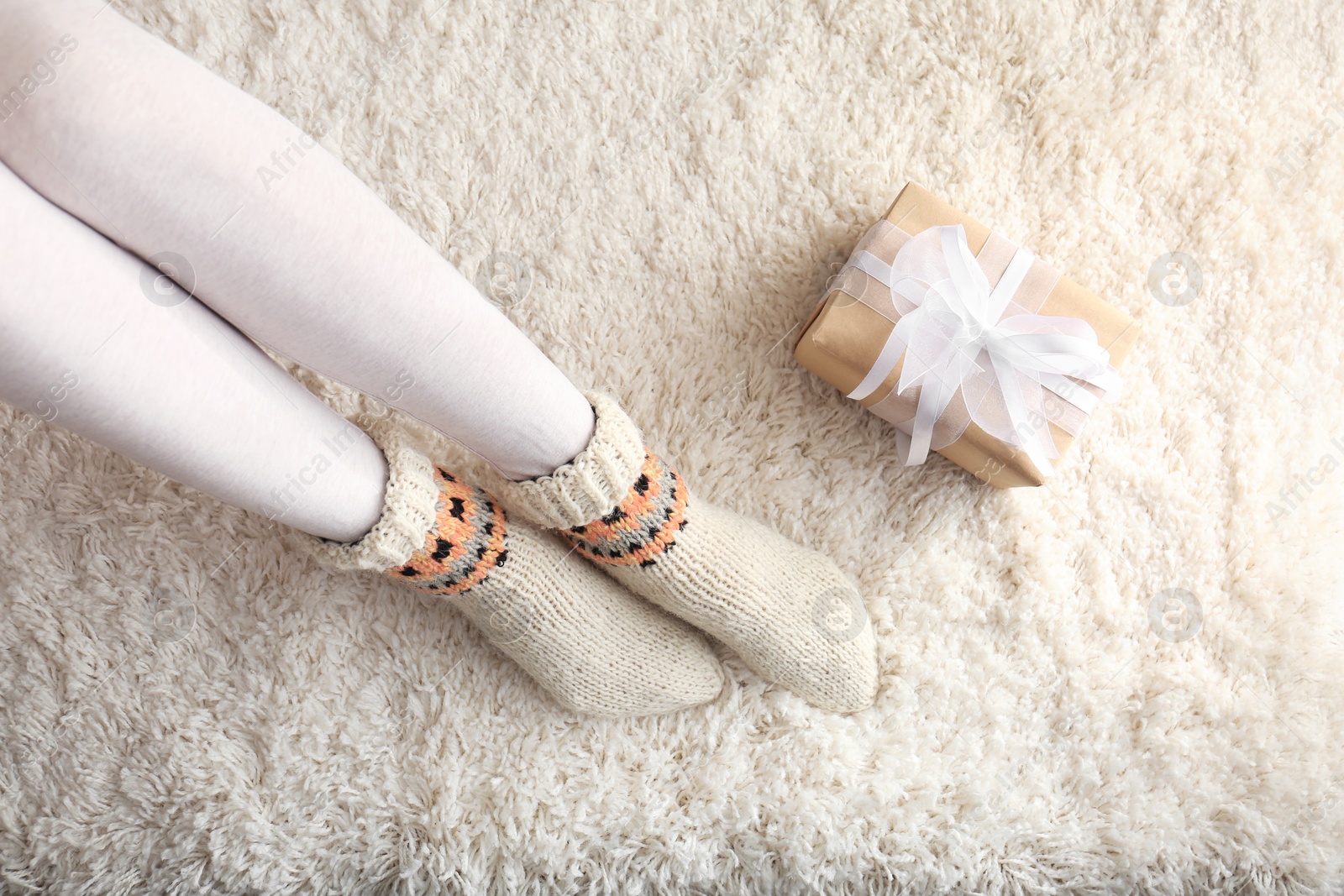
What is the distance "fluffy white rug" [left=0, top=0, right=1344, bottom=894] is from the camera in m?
0.76

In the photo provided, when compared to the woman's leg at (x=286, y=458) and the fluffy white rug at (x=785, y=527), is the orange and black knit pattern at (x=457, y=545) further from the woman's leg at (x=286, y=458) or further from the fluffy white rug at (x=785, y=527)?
the fluffy white rug at (x=785, y=527)

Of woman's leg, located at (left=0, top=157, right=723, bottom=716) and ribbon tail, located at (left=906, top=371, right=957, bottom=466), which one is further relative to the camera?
ribbon tail, located at (left=906, top=371, right=957, bottom=466)

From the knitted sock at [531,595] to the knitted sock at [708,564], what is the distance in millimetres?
28

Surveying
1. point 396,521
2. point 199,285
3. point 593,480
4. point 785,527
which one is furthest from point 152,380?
point 785,527

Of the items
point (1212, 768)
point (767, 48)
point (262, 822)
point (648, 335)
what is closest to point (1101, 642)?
point (1212, 768)

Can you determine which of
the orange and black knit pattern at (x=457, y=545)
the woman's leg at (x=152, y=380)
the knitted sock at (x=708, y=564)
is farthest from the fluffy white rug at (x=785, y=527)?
the woman's leg at (x=152, y=380)

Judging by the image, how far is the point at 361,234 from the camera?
1.59ft

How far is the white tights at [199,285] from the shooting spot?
42 cm

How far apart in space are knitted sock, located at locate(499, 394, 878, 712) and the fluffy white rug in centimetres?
4

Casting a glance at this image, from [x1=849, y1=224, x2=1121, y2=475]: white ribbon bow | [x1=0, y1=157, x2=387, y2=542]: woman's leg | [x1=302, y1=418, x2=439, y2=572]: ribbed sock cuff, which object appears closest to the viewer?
[x1=0, y1=157, x2=387, y2=542]: woman's leg

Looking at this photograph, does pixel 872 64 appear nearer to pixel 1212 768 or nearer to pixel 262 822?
pixel 1212 768

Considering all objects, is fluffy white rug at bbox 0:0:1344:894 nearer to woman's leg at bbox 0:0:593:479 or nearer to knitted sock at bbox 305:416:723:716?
knitted sock at bbox 305:416:723:716

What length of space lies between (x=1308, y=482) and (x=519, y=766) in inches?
31.2

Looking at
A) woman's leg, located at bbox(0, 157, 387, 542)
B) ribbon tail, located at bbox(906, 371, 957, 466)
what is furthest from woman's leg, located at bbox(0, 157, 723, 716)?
ribbon tail, located at bbox(906, 371, 957, 466)
